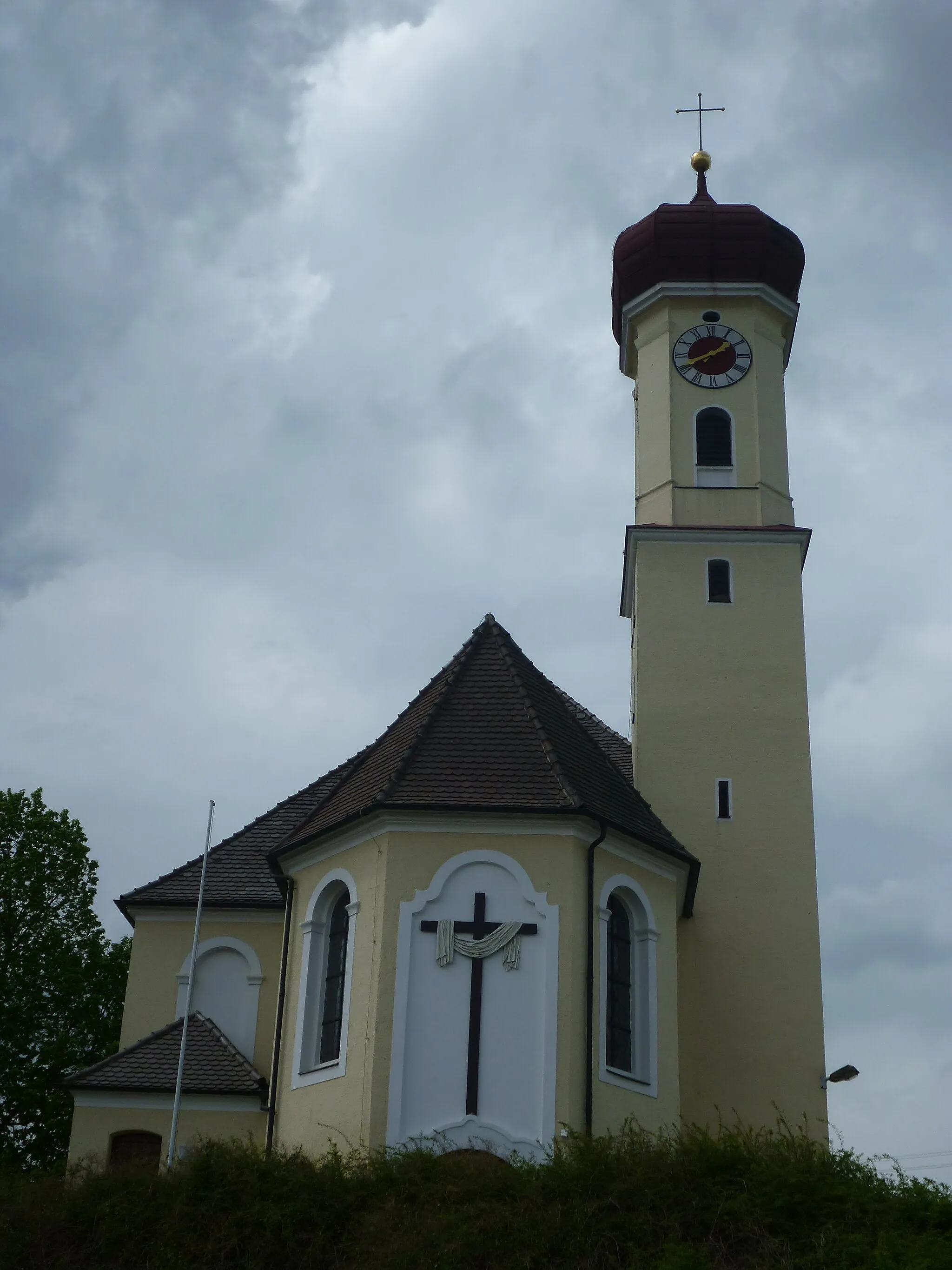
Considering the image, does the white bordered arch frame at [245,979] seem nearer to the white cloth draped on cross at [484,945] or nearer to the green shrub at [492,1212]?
the white cloth draped on cross at [484,945]

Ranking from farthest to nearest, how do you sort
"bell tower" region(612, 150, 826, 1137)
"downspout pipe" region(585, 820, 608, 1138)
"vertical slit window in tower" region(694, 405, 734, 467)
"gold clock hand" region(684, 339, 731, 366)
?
1. "gold clock hand" region(684, 339, 731, 366)
2. "vertical slit window in tower" region(694, 405, 734, 467)
3. "bell tower" region(612, 150, 826, 1137)
4. "downspout pipe" region(585, 820, 608, 1138)

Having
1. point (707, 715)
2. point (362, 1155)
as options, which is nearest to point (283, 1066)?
point (362, 1155)

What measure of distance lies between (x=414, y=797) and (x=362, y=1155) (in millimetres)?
4833

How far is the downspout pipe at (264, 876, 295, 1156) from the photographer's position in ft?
Result: 72.7

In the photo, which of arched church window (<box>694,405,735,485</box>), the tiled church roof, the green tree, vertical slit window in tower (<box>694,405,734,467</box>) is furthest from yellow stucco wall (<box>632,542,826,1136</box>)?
the green tree

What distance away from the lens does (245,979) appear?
90.1ft

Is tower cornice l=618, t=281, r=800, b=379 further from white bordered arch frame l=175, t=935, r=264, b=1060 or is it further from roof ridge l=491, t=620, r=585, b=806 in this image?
white bordered arch frame l=175, t=935, r=264, b=1060

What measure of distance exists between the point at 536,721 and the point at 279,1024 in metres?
5.76

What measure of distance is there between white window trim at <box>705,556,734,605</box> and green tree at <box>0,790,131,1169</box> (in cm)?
1613

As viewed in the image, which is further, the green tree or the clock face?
the green tree

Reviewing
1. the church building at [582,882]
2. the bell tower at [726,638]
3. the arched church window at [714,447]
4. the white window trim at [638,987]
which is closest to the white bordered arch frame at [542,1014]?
the church building at [582,882]

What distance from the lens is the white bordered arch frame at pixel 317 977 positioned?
2122 centimetres

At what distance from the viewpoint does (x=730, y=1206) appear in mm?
16922

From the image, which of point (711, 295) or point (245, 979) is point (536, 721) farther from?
point (711, 295)
